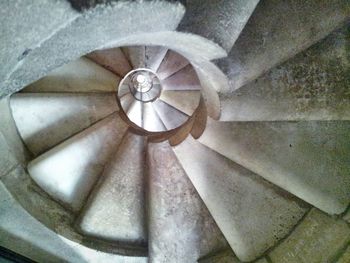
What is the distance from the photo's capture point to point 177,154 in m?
3.06

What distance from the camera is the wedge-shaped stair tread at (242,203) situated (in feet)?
9.52

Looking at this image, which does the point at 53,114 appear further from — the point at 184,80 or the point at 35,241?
the point at 184,80

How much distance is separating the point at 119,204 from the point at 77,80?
3.74 ft

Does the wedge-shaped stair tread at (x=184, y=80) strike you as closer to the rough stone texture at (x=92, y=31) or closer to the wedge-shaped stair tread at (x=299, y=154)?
the wedge-shaped stair tread at (x=299, y=154)

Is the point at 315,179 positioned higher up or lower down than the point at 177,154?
lower down

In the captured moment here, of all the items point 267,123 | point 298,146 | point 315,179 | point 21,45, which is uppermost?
point 267,123

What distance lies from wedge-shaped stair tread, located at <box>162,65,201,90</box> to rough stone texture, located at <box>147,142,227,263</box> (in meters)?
2.17

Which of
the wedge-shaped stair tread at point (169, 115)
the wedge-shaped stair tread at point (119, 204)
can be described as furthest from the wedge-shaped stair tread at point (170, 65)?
the wedge-shaped stair tread at point (119, 204)

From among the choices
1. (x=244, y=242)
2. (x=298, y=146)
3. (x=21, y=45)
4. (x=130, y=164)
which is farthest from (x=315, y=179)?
(x=21, y=45)

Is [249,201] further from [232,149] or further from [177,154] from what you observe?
[177,154]

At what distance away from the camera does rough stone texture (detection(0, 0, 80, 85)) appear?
46.2 inches

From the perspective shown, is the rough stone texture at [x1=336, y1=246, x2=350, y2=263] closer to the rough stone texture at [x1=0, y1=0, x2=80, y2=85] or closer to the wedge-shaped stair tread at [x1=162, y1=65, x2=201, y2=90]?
the rough stone texture at [x1=0, y1=0, x2=80, y2=85]

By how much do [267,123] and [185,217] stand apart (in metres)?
0.88

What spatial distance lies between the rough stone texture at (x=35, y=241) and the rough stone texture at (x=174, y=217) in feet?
0.75
